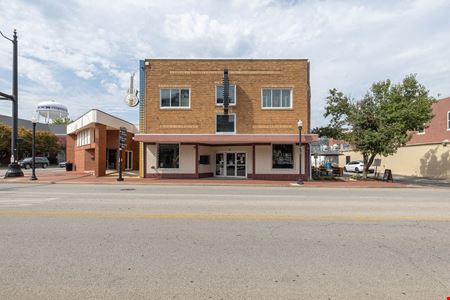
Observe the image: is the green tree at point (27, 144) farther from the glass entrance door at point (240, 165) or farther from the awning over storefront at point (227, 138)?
the glass entrance door at point (240, 165)

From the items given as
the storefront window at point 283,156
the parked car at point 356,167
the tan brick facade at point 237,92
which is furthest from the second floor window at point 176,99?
the parked car at point 356,167

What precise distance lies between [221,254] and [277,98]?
21.2 metres

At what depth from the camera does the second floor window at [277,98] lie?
25.5 meters

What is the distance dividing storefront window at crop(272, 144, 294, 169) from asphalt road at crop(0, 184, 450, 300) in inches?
612

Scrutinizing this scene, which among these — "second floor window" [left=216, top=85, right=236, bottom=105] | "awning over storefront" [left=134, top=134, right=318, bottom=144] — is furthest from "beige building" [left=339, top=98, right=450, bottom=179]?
"second floor window" [left=216, top=85, right=236, bottom=105]

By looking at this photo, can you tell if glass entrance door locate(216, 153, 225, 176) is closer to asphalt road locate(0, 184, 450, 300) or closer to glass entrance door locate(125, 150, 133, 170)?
glass entrance door locate(125, 150, 133, 170)

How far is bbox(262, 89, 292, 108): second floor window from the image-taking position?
83.6 feet

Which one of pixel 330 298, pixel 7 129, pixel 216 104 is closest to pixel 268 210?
pixel 330 298

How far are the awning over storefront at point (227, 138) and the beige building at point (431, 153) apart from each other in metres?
17.1

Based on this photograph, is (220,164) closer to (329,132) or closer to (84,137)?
(329,132)

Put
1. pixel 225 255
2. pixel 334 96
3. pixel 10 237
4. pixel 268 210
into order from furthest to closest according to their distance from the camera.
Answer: pixel 334 96, pixel 268 210, pixel 10 237, pixel 225 255

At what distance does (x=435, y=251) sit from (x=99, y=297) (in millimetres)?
5539

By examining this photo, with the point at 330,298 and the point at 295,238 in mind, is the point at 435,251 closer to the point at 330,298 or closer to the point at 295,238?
the point at 295,238

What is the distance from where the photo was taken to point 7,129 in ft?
168
